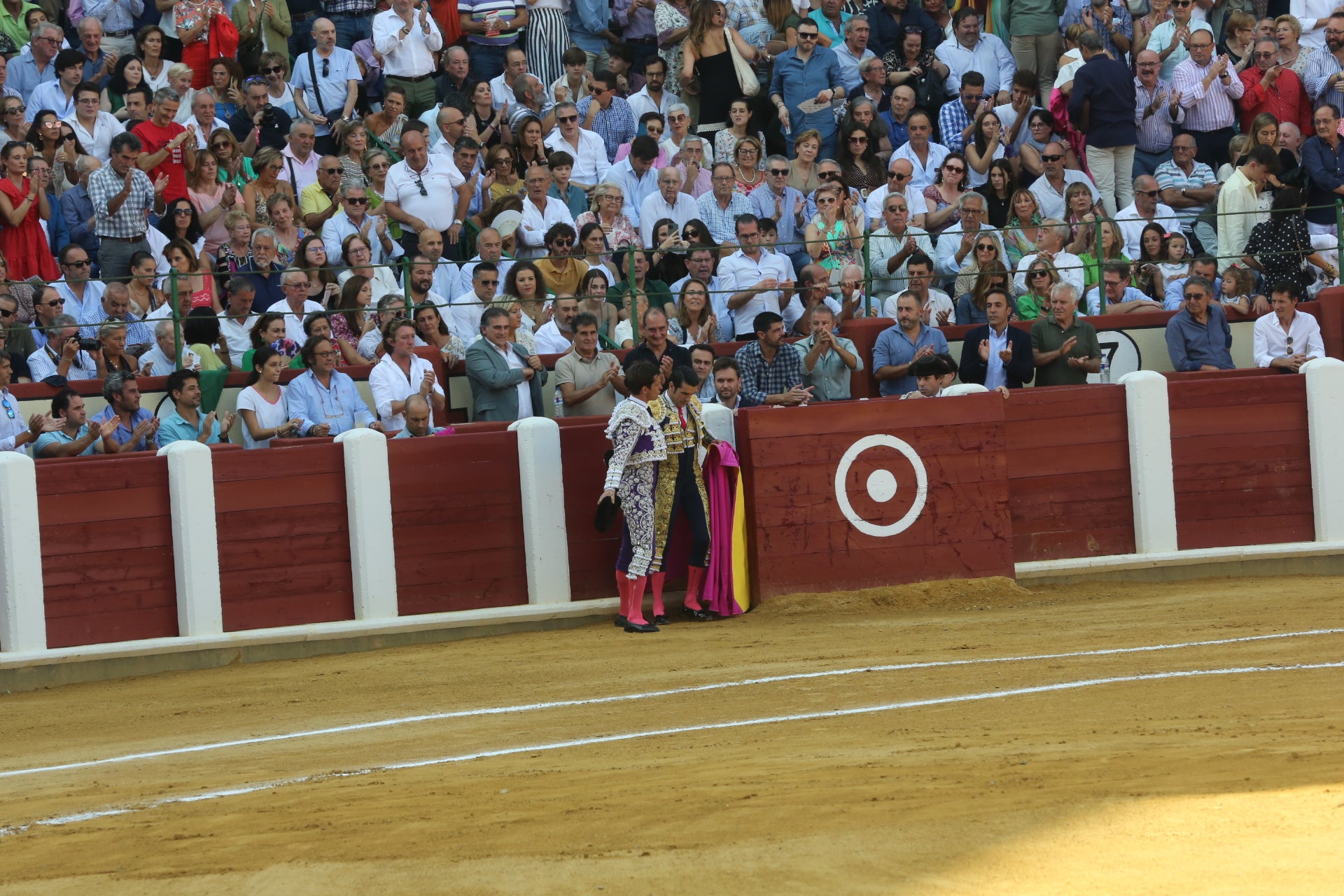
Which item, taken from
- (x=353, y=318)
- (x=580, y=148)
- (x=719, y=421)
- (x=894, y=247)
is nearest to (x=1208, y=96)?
(x=894, y=247)

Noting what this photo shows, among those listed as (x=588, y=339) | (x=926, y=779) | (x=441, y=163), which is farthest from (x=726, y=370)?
(x=926, y=779)

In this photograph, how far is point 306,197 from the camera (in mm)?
13242

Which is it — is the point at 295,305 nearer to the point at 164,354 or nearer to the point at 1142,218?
the point at 164,354

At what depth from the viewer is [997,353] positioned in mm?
12188

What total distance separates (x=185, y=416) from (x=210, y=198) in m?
2.59

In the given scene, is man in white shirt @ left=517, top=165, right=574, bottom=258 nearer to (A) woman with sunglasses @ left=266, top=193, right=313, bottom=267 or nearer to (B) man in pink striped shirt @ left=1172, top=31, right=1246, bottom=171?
(A) woman with sunglasses @ left=266, top=193, right=313, bottom=267

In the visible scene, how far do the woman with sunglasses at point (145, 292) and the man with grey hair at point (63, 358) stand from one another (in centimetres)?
45

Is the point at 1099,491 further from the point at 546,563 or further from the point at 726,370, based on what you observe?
the point at 546,563

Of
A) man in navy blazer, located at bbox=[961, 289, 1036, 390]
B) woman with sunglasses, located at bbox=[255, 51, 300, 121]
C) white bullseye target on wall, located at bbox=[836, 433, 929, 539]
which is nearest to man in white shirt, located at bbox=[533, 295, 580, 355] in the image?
white bullseye target on wall, located at bbox=[836, 433, 929, 539]

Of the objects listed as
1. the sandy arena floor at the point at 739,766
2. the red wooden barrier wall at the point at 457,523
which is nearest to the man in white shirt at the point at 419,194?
the red wooden barrier wall at the point at 457,523

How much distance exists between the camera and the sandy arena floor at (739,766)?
197 inches

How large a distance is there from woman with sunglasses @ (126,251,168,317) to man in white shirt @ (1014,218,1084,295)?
20.5ft

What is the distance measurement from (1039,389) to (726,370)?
202 cm

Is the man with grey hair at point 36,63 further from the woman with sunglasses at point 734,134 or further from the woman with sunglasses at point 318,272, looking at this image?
the woman with sunglasses at point 734,134
